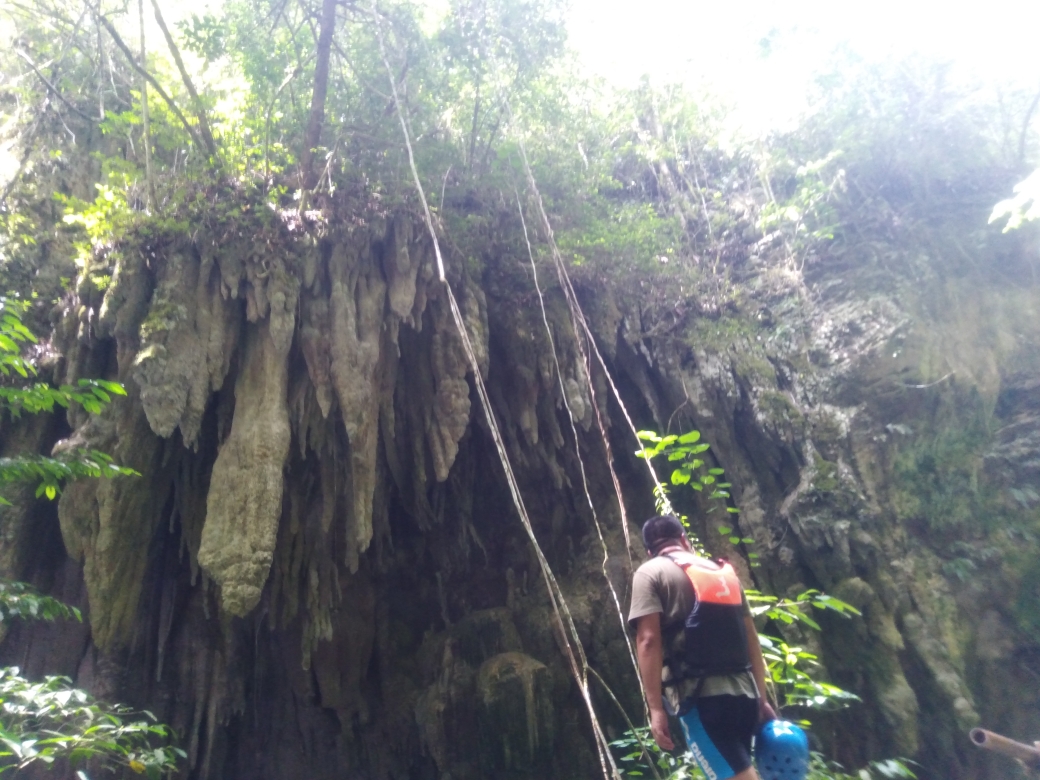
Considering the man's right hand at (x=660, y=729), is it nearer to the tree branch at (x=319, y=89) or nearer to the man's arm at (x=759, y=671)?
the man's arm at (x=759, y=671)

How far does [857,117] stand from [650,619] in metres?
7.48

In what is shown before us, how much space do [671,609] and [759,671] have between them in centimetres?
43

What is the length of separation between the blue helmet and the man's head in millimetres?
727

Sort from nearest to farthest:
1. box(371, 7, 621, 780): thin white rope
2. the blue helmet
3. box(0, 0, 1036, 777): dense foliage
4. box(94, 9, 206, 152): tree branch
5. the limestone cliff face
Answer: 1. box(371, 7, 621, 780): thin white rope
2. the blue helmet
3. the limestone cliff face
4. box(94, 9, 206, 152): tree branch
5. box(0, 0, 1036, 777): dense foliage

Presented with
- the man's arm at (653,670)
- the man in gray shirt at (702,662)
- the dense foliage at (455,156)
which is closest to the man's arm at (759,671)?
the man in gray shirt at (702,662)

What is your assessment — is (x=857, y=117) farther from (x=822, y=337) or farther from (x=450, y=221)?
(x=450, y=221)

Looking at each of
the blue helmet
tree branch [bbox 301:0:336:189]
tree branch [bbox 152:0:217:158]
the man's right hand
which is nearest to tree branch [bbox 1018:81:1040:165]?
tree branch [bbox 301:0:336:189]

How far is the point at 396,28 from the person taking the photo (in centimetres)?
676

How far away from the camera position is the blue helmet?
2.35 metres

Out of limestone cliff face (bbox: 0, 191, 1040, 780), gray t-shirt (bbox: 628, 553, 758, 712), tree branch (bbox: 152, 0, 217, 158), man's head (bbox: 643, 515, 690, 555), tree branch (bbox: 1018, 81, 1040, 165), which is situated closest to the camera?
gray t-shirt (bbox: 628, 553, 758, 712)

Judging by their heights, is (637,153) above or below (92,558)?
above

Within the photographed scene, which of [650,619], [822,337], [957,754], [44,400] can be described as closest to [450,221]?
[822,337]

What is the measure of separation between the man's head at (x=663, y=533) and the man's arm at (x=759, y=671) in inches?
15.5

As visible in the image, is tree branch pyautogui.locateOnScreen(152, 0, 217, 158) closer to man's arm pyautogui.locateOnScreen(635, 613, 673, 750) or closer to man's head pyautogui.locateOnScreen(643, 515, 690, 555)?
man's head pyautogui.locateOnScreen(643, 515, 690, 555)
